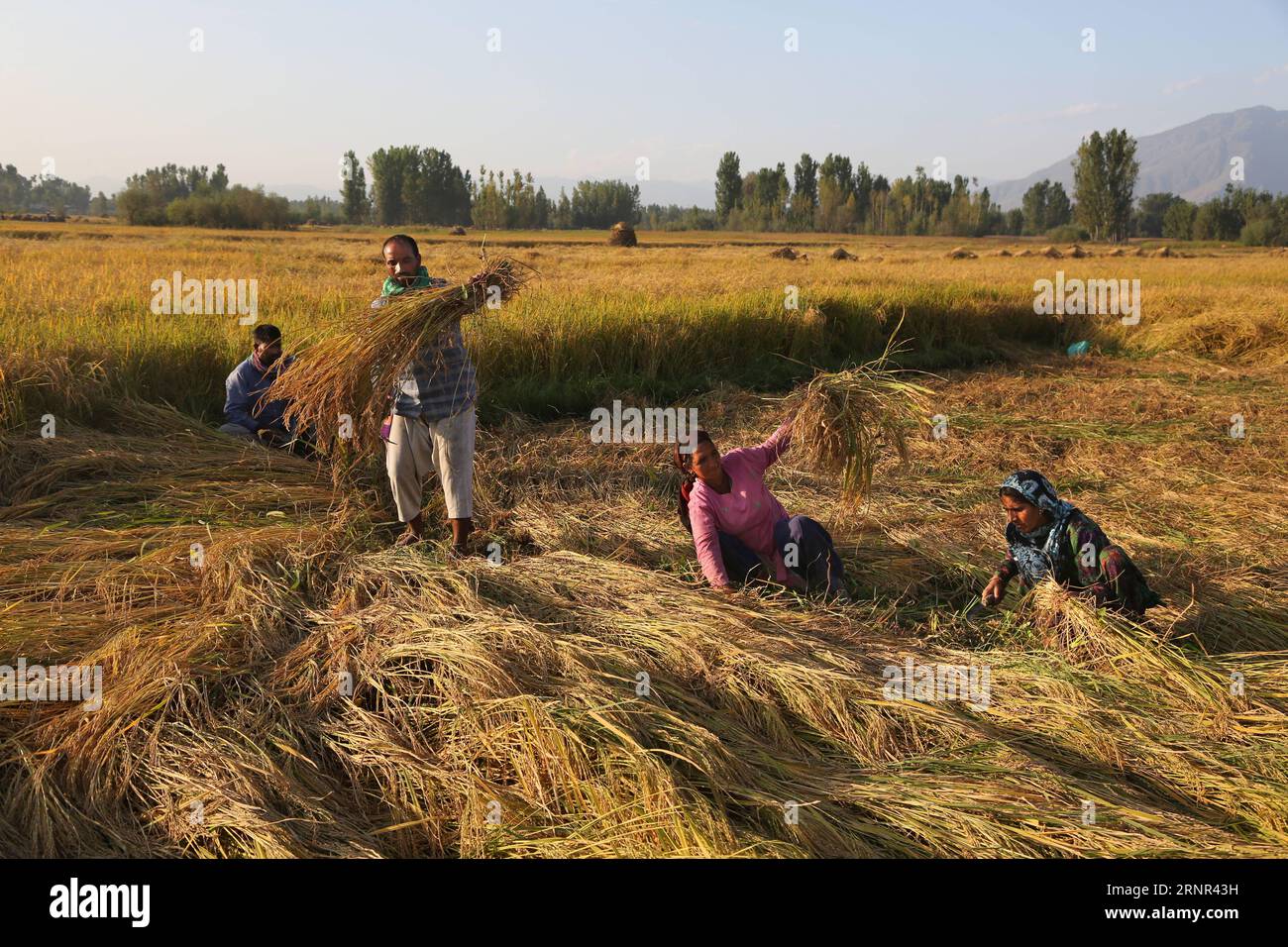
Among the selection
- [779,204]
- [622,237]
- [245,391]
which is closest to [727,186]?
[779,204]

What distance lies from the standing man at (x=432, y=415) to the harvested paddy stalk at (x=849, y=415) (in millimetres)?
1419

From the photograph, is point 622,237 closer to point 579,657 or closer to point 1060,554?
point 1060,554

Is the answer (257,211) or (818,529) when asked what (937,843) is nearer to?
(818,529)

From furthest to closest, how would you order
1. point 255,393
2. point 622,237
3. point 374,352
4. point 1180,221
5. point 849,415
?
point 1180,221 → point 622,237 → point 255,393 → point 374,352 → point 849,415

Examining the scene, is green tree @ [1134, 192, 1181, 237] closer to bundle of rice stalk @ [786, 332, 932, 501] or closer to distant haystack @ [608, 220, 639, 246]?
distant haystack @ [608, 220, 639, 246]

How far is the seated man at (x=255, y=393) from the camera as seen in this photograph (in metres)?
5.16

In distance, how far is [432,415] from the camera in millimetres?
3756

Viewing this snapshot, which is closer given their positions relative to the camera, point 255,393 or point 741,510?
point 741,510

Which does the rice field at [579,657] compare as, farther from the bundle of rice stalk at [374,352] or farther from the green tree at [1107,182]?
the green tree at [1107,182]

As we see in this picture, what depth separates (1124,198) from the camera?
52.9 m

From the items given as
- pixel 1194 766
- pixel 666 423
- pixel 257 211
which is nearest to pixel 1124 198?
pixel 257 211

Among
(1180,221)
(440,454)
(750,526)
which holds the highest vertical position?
(1180,221)

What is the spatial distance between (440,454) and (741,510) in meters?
1.34
